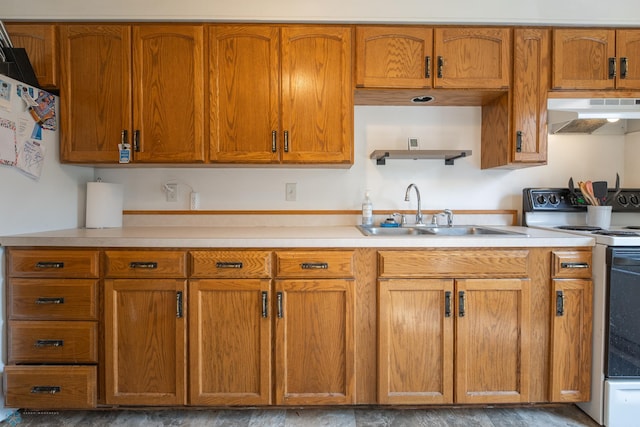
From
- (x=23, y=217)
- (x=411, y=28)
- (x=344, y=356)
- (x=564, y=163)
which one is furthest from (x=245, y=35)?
(x=564, y=163)

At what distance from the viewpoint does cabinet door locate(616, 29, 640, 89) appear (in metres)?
1.93

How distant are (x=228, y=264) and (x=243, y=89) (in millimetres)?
953

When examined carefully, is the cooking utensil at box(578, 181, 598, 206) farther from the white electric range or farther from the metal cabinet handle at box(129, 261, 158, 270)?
the metal cabinet handle at box(129, 261, 158, 270)

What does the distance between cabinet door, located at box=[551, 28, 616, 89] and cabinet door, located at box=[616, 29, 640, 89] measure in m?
0.04

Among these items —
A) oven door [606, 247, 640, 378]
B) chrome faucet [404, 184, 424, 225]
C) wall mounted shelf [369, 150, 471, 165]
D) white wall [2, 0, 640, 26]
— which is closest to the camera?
oven door [606, 247, 640, 378]

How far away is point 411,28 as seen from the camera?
1910mm

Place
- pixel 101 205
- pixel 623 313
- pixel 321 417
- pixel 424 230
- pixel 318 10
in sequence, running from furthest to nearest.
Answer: pixel 424 230
pixel 101 205
pixel 318 10
pixel 321 417
pixel 623 313

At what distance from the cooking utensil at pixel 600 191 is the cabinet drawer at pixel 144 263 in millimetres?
2368

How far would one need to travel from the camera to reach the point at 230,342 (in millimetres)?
1652

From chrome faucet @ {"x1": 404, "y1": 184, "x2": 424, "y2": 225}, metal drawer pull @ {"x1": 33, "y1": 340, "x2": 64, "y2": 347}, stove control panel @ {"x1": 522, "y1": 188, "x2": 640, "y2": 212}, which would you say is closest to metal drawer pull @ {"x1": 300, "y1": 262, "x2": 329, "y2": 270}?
chrome faucet @ {"x1": 404, "y1": 184, "x2": 424, "y2": 225}

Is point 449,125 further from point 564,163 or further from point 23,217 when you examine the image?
point 23,217

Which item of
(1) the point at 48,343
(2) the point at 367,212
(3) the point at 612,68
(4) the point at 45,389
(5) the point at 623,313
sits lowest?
(4) the point at 45,389

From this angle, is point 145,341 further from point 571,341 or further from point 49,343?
point 571,341

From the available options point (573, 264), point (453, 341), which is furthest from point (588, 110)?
point (453, 341)
